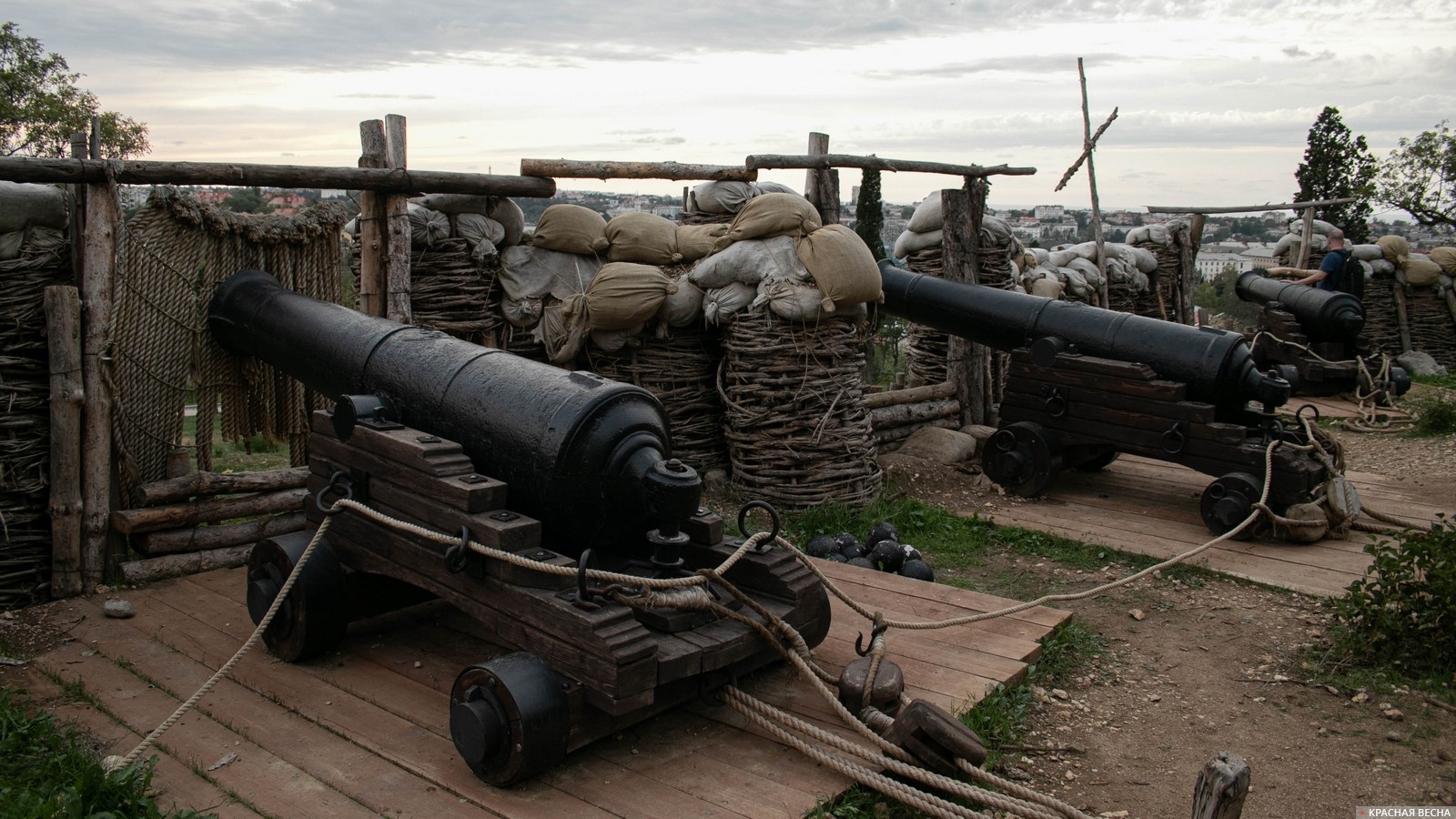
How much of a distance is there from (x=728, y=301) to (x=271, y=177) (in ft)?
9.37

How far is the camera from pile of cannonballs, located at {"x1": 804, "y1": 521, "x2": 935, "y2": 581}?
222 inches

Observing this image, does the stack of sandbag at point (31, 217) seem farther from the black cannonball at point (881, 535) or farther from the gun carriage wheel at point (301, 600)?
the black cannonball at point (881, 535)

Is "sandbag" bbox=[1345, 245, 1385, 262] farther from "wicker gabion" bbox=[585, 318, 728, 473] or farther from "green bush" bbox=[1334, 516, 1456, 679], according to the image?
"green bush" bbox=[1334, 516, 1456, 679]

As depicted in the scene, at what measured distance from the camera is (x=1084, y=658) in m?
4.82

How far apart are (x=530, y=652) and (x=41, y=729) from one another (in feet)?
5.45

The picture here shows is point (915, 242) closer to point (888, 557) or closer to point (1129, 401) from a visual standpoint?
point (1129, 401)

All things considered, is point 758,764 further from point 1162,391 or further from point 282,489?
point 1162,391

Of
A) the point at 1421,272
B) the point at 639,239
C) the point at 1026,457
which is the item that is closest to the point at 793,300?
the point at 639,239

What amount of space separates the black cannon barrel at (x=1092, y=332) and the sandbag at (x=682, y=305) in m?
2.24

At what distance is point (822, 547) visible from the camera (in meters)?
5.95

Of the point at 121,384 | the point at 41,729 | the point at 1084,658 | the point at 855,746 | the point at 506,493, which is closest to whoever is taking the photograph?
the point at 855,746

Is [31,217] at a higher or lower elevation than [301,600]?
higher

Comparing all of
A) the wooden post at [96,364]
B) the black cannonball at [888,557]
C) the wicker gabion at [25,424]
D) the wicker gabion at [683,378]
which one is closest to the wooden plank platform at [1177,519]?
the black cannonball at [888,557]

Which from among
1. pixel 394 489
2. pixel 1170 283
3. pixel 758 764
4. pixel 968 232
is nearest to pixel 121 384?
pixel 394 489
